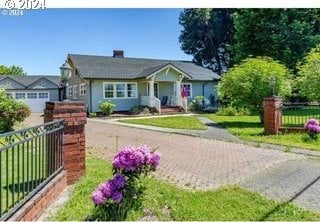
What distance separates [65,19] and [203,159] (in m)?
5.77

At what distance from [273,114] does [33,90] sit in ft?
106

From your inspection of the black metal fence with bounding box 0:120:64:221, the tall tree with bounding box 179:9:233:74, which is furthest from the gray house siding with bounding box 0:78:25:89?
the black metal fence with bounding box 0:120:64:221

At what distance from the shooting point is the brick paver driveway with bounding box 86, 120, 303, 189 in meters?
6.51

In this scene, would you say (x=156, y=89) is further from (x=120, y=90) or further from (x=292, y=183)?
(x=292, y=183)

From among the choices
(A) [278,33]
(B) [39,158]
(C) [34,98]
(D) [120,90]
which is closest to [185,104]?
(D) [120,90]

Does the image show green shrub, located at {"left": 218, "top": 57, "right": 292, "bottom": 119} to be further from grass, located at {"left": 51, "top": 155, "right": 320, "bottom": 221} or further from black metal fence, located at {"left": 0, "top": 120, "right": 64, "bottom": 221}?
black metal fence, located at {"left": 0, "top": 120, "right": 64, "bottom": 221}

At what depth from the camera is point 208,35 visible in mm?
46000

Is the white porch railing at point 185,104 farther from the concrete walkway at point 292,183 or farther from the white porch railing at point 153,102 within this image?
the concrete walkway at point 292,183

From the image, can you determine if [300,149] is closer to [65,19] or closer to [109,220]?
[109,220]

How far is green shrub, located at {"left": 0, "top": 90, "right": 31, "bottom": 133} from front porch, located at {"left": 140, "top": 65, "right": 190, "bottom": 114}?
1309 cm

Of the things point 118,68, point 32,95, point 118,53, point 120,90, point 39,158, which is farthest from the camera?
point 32,95

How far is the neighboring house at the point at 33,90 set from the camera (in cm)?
3828

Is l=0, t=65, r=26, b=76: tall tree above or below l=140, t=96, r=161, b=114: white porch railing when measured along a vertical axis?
above

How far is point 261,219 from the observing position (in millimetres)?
4352
